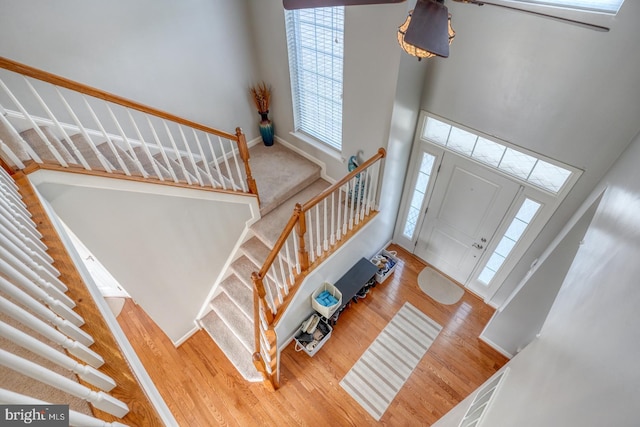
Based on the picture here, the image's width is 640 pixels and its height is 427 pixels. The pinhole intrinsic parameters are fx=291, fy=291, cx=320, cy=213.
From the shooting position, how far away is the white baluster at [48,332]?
29.4 inches

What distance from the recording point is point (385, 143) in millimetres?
3186

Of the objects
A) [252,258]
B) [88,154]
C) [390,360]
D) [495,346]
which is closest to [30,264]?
[88,154]

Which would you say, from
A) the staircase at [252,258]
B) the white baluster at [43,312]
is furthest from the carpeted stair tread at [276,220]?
the white baluster at [43,312]

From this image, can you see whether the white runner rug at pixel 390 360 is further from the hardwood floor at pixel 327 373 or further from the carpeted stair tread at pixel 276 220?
the carpeted stair tread at pixel 276 220

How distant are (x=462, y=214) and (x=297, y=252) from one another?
211 cm

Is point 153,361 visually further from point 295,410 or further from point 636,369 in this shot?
point 636,369

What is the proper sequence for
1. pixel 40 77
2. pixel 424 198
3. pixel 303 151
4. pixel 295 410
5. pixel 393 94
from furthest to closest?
1. pixel 303 151
2. pixel 424 198
3. pixel 295 410
4. pixel 393 94
5. pixel 40 77

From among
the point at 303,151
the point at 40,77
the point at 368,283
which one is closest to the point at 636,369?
the point at 40,77

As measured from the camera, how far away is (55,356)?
78 centimetres

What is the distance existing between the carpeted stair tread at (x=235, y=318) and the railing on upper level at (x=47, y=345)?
2.40 m

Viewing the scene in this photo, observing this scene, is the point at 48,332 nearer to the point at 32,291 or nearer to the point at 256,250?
the point at 32,291

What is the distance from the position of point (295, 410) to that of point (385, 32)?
12.7 ft

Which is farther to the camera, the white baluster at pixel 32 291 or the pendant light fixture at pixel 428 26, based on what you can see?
the pendant light fixture at pixel 428 26

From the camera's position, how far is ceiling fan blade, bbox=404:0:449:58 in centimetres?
132
